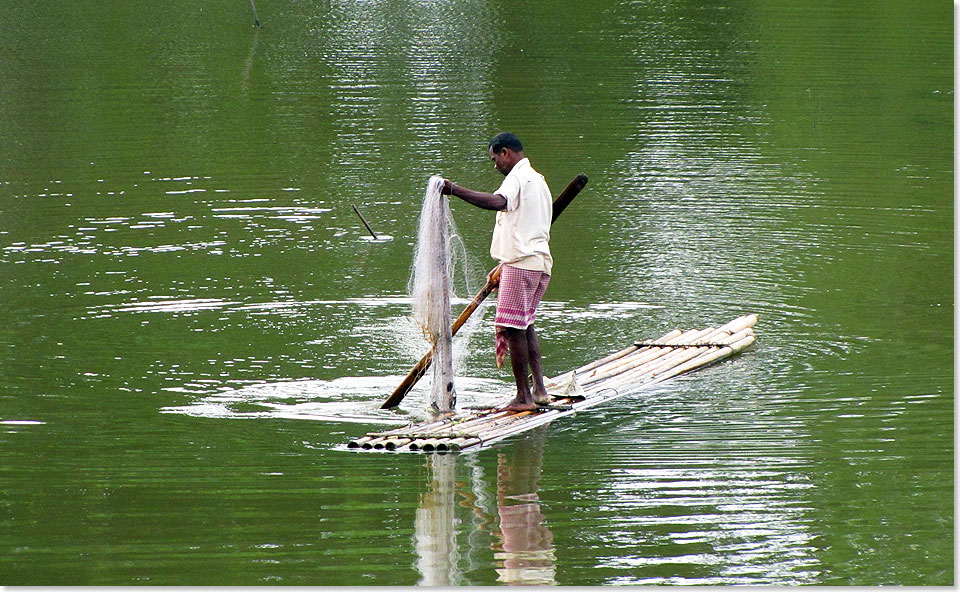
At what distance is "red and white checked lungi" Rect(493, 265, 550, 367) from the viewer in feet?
23.9

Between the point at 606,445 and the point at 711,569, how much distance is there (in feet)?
5.25

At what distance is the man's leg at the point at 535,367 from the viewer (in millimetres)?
7488

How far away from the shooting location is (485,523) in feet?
20.2

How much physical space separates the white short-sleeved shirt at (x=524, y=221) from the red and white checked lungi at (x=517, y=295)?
43 millimetres

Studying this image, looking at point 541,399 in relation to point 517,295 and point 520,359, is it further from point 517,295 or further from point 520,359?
point 517,295

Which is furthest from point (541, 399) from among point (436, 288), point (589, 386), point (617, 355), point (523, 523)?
point (523, 523)

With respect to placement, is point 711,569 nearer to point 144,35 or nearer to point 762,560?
point 762,560

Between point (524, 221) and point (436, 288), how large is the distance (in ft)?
2.02

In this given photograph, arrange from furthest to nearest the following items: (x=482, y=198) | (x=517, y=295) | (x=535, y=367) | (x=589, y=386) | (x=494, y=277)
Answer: (x=589, y=386)
(x=494, y=277)
(x=535, y=367)
(x=517, y=295)
(x=482, y=198)

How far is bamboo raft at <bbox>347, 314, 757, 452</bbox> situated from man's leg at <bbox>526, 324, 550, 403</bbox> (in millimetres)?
64

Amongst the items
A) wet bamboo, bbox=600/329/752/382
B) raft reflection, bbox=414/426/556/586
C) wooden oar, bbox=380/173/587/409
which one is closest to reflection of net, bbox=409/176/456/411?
wooden oar, bbox=380/173/587/409

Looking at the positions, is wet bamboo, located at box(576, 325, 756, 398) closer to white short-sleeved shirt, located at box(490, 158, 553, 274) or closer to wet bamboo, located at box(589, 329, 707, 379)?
wet bamboo, located at box(589, 329, 707, 379)

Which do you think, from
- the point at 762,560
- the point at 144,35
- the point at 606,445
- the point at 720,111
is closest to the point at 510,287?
the point at 606,445

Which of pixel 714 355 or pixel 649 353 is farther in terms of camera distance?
pixel 649 353
